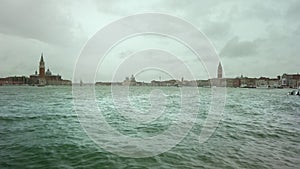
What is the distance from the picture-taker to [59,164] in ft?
31.7

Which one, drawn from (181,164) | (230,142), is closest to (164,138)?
(230,142)

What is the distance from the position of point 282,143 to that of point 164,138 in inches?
275

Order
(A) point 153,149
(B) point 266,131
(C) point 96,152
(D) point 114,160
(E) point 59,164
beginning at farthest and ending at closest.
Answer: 1. (B) point 266,131
2. (A) point 153,149
3. (C) point 96,152
4. (D) point 114,160
5. (E) point 59,164

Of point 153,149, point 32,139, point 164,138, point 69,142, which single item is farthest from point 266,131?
point 32,139

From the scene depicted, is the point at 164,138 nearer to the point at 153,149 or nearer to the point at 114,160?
the point at 153,149

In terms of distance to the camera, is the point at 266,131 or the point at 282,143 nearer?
the point at 282,143

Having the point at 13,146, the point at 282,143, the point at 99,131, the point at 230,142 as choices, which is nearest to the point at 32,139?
the point at 13,146

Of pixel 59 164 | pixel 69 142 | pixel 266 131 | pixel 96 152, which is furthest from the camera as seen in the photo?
pixel 266 131

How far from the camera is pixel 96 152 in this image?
11406 millimetres

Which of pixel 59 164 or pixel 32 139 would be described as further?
pixel 32 139

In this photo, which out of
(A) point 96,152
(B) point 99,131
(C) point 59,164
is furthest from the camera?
(B) point 99,131

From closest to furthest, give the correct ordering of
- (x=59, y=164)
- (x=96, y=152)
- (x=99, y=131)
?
(x=59, y=164), (x=96, y=152), (x=99, y=131)

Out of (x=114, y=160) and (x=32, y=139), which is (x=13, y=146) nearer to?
(x=32, y=139)

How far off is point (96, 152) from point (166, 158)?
3.19m
